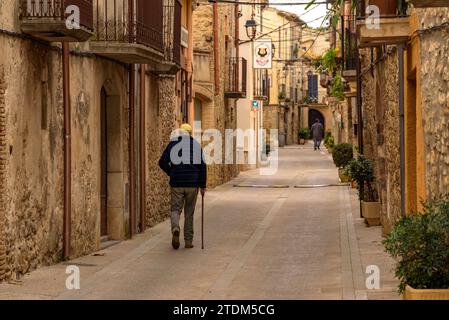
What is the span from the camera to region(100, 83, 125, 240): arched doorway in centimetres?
1645

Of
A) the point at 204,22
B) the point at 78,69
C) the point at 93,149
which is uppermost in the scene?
the point at 204,22

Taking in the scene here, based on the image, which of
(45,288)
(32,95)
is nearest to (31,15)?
(32,95)

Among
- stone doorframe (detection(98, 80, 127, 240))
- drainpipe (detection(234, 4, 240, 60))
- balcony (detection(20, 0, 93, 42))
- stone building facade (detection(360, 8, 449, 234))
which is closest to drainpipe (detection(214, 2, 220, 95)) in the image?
drainpipe (detection(234, 4, 240, 60))

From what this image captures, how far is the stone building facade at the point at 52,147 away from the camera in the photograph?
36.5ft

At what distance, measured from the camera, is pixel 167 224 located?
19375 mm

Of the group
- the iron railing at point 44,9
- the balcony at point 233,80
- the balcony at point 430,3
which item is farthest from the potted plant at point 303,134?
the balcony at point 430,3

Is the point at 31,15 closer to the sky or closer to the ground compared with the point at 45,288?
closer to the sky

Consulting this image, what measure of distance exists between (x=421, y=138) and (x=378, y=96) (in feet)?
20.2

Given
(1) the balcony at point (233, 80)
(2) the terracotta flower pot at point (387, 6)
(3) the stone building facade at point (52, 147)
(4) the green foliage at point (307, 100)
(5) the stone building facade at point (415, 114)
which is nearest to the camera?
(5) the stone building facade at point (415, 114)

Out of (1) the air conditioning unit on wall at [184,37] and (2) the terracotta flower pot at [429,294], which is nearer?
(2) the terracotta flower pot at [429,294]

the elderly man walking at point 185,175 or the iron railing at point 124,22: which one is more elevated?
the iron railing at point 124,22

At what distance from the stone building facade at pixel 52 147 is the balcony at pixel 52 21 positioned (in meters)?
0.13

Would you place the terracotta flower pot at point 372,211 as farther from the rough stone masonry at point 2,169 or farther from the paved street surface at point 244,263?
the rough stone masonry at point 2,169

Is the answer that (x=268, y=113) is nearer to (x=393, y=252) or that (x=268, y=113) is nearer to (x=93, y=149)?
(x=93, y=149)
